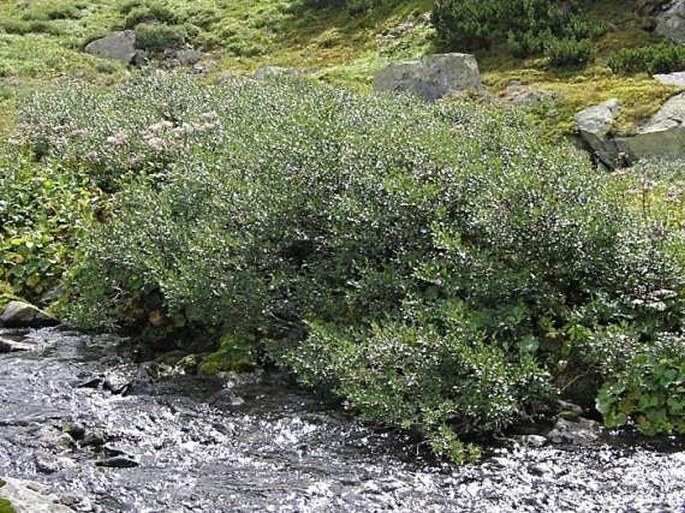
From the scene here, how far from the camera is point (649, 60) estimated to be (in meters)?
21.2

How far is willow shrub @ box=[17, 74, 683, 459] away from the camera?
860 centimetres

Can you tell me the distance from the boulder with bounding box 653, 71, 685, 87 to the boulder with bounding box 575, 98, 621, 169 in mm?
1804

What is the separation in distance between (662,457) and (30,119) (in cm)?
1637

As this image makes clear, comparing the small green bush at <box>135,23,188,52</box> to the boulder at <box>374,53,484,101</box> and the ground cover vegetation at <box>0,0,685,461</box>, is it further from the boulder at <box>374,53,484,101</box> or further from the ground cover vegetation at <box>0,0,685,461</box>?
the ground cover vegetation at <box>0,0,685,461</box>

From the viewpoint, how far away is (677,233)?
32.1ft

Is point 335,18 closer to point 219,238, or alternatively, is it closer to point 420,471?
point 219,238

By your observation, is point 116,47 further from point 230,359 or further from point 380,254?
point 380,254

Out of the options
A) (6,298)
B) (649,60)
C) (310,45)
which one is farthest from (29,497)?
(310,45)

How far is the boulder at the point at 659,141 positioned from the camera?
54.6 feet

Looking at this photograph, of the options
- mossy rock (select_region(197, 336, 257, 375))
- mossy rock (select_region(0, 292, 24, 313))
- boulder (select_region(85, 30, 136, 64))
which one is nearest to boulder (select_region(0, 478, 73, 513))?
mossy rock (select_region(197, 336, 257, 375))

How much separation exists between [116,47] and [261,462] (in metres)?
29.1

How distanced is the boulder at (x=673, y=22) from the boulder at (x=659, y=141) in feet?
23.9

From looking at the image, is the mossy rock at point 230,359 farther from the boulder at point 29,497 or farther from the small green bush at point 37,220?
the small green bush at point 37,220

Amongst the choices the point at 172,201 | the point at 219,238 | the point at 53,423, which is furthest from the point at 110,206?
the point at 53,423
